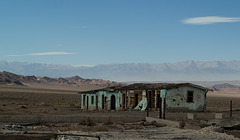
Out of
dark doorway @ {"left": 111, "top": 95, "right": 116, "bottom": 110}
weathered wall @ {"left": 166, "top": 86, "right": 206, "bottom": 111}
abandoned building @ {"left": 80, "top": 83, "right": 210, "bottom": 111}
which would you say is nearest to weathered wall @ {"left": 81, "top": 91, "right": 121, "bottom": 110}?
abandoned building @ {"left": 80, "top": 83, "right": 210, "bottom": 111}

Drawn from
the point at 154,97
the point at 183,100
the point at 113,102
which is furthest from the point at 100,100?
the point at 183,100

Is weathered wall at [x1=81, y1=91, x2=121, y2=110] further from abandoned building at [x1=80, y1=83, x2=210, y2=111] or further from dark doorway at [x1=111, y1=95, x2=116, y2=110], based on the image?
dark doorway at [x1=111, y1=95, x2=116, y2=110]

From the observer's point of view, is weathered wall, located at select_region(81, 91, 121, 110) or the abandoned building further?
weathered wall, located at select_region(81, 91, 121, 110)

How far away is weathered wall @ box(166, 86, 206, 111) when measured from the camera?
35.5m

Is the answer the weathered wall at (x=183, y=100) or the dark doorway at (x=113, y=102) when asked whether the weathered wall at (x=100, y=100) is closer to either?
the dark doorway at (x=113, y=102)

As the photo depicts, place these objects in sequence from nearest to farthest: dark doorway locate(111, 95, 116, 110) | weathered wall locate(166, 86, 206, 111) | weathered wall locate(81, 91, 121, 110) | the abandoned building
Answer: weathered wall locate(166, 86, 206, 111) < the abandoned building < weathered wall locate(81, 91, 121, 110) < dark doorway locate(111, 95, 116, 110)

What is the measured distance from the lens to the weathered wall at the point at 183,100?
116 feet

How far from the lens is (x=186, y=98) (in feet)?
119

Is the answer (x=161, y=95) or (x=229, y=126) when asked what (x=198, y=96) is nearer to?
(x=161, y=95)

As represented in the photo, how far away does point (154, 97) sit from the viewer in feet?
122

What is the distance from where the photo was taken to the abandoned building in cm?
3562

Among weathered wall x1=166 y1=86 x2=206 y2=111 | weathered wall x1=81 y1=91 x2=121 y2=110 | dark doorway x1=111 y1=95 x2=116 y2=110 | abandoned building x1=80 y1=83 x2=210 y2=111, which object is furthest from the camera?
dark doorway x1=111 y1=95 x2=116 y2=110

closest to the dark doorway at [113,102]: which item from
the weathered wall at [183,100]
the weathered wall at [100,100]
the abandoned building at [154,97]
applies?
the abandoned building at [154,97]

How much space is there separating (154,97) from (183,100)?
8.62ft
